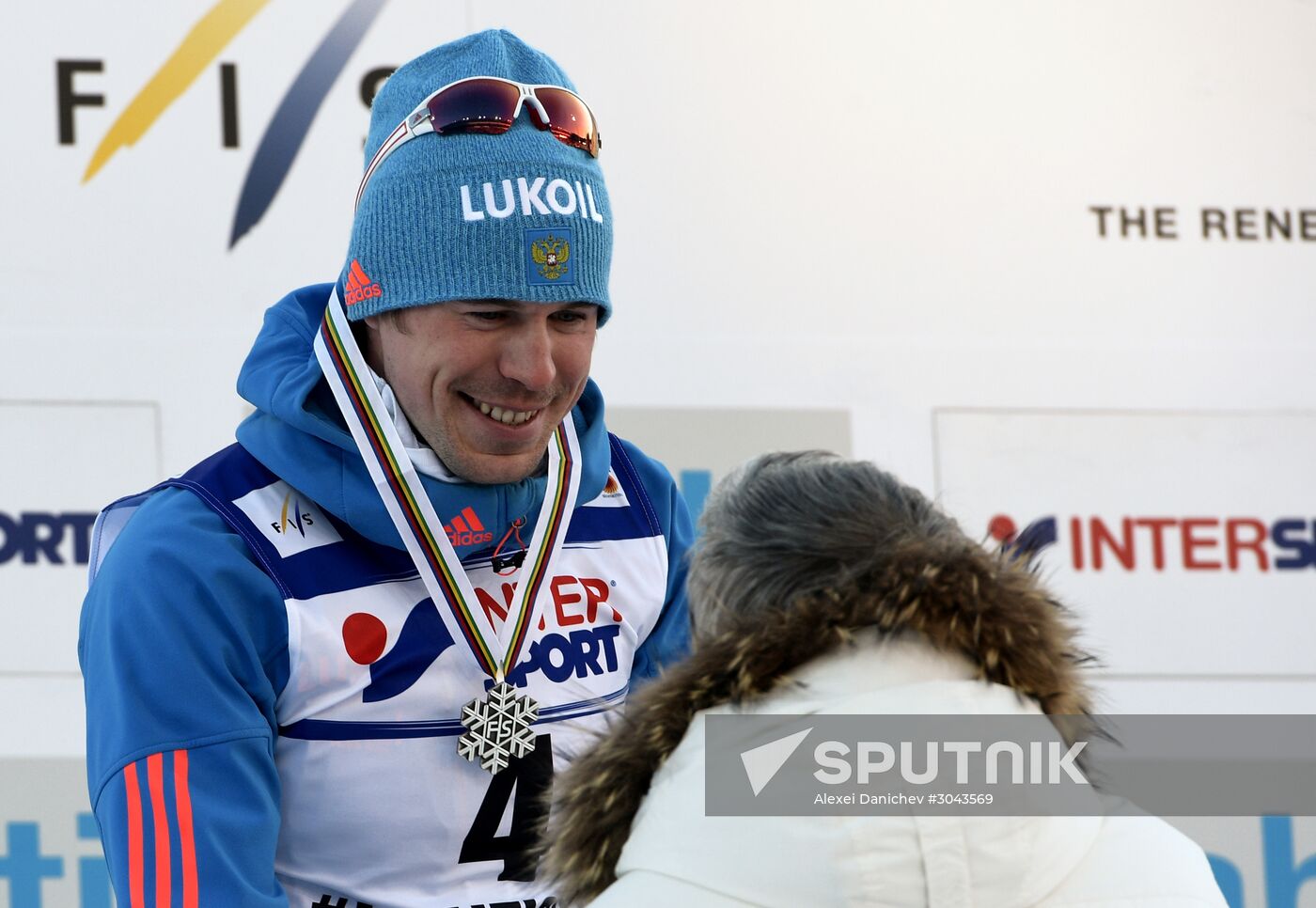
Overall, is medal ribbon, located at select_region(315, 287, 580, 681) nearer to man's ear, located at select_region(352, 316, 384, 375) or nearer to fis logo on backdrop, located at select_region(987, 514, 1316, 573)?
man's ear, located at select_region(352, 316, 384, 375)

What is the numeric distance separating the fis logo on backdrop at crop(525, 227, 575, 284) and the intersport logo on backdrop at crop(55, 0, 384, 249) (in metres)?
1.17

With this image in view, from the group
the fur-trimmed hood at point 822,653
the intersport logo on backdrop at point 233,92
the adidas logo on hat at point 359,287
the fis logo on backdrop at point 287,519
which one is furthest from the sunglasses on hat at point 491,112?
the intersport logo on backdrop at point 233,92

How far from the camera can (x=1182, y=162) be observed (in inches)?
113

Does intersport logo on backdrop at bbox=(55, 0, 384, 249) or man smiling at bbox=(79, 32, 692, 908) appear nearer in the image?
man smiling at bbox=(79, 32, 692, 908)

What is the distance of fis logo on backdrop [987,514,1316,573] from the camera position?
2.78 metres

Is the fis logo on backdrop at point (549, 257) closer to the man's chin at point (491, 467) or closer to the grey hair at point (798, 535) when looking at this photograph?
the man's chin at point (491, 467)

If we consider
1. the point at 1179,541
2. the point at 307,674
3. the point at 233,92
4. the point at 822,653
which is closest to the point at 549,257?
the point at 307,674

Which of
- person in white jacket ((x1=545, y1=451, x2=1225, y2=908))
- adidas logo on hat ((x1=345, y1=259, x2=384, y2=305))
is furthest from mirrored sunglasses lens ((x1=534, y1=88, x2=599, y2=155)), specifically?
person in white jacket ((x1=545, y1=451, x2=1225, y2=908))

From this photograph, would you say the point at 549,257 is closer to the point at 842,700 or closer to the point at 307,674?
the point at 307,674

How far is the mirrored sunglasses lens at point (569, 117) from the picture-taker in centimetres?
156

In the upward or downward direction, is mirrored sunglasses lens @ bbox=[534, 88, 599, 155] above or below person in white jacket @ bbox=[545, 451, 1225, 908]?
above

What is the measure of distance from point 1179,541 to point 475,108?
1748 millimetres

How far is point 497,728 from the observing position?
4.97 feet

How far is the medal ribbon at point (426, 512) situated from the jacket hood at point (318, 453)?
0.05ft
